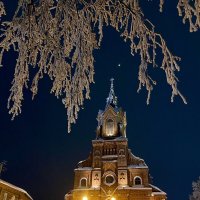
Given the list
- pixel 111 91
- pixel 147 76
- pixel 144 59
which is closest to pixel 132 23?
pixel 144 59

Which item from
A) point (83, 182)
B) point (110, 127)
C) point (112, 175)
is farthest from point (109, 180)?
point (110, 127)

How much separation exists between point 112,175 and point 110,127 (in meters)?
8.16

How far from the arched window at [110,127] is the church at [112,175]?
0.22 meters

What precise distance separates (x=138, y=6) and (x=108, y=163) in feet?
107

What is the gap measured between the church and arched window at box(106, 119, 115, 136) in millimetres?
223

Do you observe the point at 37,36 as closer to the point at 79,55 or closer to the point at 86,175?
the point at 79,55

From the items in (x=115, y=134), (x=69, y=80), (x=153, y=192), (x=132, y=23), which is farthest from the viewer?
(x=115, y=134)

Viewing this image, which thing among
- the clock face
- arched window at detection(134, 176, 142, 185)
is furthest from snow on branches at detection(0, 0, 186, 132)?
the clock face

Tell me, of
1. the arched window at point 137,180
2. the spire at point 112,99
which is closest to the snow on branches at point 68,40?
the arched window at point 137,180

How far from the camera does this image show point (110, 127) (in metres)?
40.6

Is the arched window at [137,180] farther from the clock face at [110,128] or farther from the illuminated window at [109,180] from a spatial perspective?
the clock face at [110,128]

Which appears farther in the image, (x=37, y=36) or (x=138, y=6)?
(x=37, y=36)

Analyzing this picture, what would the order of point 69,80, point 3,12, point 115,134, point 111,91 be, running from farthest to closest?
point 111,91 < point 115,134 < point 69,80 < point 3,12

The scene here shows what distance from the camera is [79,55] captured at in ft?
13.7
